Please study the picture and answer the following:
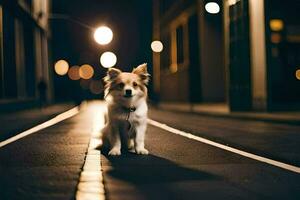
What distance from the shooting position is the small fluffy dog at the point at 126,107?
7.82 metres

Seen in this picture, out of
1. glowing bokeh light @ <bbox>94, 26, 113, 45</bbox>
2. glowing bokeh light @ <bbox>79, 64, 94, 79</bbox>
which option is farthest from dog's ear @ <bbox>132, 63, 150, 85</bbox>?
glowing bokeh light @ <bbox>79, 64, 94, 79</bbox>

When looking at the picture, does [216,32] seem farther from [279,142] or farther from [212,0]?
[279,142]

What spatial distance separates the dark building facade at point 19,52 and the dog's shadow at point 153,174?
59.4ft

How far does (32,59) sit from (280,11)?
774 inches

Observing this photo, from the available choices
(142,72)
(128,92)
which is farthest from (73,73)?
(128,92)

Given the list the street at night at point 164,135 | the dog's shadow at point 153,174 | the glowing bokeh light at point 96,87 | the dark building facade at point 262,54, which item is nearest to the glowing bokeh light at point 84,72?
the street at night at point 164,135

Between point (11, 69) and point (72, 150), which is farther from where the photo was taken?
point (11, 69)

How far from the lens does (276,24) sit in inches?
887

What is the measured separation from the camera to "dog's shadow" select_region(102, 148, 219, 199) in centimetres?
541

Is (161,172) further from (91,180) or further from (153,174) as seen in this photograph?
(91,180)

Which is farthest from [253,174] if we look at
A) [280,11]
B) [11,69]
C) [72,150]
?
[11,69]

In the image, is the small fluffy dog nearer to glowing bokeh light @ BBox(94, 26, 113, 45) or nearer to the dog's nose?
the dog's nose

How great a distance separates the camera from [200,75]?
1506 inches

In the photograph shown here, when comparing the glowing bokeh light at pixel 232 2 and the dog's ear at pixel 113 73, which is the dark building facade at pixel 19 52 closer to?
the glowing bokeh light at pixel 232 2
